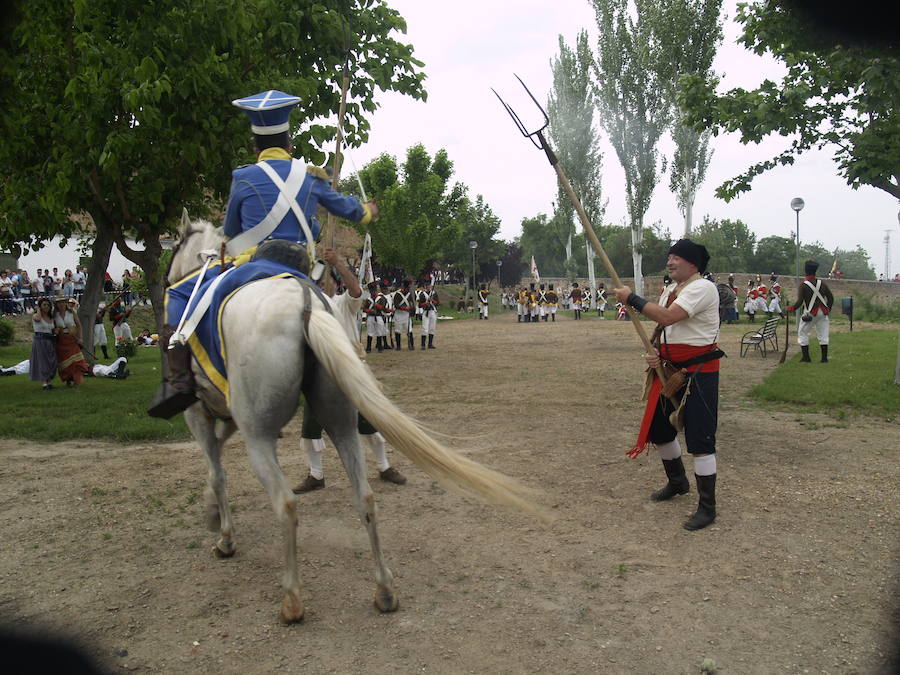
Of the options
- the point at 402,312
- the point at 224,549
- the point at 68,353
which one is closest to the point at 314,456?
the point at 224,549

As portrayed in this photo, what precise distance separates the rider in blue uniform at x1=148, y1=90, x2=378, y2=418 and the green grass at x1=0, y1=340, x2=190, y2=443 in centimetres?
450

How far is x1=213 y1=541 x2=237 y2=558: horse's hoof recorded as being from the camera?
4584 mm

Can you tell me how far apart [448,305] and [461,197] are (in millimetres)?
8220

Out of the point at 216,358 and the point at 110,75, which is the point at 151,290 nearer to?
the point at 110,75

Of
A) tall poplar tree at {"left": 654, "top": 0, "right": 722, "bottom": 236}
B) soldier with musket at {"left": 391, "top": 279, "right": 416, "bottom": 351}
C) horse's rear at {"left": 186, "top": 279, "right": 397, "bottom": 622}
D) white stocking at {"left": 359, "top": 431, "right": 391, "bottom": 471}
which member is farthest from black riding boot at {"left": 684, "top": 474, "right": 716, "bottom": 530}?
tall poplar tree at {"left": 654, "top": 0, "right": 722, "bottom": 236}

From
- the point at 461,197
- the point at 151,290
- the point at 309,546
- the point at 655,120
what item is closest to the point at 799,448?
the point at 309,546

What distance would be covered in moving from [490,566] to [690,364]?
2213mm

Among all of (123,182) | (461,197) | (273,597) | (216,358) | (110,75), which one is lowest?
(273,597)

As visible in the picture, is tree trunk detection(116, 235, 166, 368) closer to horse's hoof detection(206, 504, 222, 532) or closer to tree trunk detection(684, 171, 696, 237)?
horse's hoof detection(206, 504, 222, 532)

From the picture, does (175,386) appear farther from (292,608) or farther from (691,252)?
(691,252)

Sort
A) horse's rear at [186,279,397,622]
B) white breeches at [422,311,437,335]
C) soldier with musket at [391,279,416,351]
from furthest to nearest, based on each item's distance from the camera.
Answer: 1. white breeches at [422,311,437,335]
2. soldier with musket at [391,279,416,351]
3. horse's rear at [186,279,397,622]

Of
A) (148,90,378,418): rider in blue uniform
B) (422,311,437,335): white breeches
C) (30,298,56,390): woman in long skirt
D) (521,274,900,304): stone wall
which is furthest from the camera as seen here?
(521,274,900,304): stone wall

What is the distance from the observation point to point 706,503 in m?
5.07

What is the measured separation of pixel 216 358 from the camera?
4.07 m
